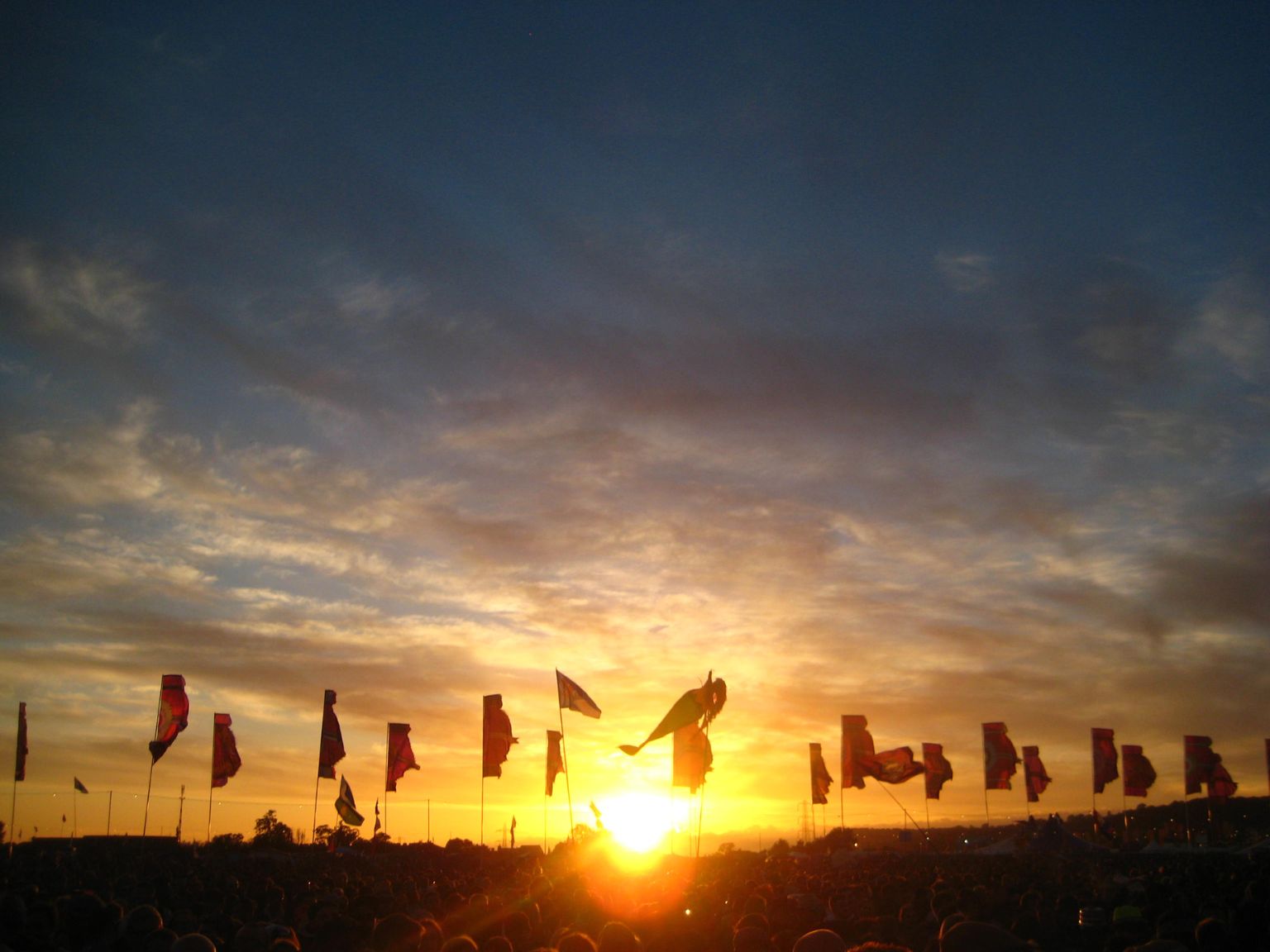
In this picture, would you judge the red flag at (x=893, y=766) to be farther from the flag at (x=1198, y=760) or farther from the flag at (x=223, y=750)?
the flag at (x=223, y=750)

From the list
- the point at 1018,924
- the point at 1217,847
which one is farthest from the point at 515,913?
the point at 1217,847

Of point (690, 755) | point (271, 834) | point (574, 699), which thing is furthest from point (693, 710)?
point (271, 834)

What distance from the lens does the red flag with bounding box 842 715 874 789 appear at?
153ft

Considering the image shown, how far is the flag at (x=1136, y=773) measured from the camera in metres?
56.0

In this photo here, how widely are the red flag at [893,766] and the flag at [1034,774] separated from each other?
1767 centimetres

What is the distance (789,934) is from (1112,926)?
7720 millimetres

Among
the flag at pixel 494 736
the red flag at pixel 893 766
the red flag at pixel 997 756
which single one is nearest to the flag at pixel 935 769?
the red flag at pixel 997 756

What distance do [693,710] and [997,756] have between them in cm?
3896

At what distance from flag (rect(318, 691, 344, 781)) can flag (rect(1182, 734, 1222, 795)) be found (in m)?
46.2

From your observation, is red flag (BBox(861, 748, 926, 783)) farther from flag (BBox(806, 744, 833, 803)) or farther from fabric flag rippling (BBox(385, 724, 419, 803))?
fabric flag rippling (BBox(385, 724, 419, 803))

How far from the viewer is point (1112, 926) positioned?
16516 mm

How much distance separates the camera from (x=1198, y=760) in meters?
55.3

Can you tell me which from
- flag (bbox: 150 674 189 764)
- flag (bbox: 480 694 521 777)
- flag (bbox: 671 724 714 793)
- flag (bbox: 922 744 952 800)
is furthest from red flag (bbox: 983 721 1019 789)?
flag (bbox: 150 674 189 764)

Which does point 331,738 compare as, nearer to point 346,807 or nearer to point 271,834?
point 346,807
